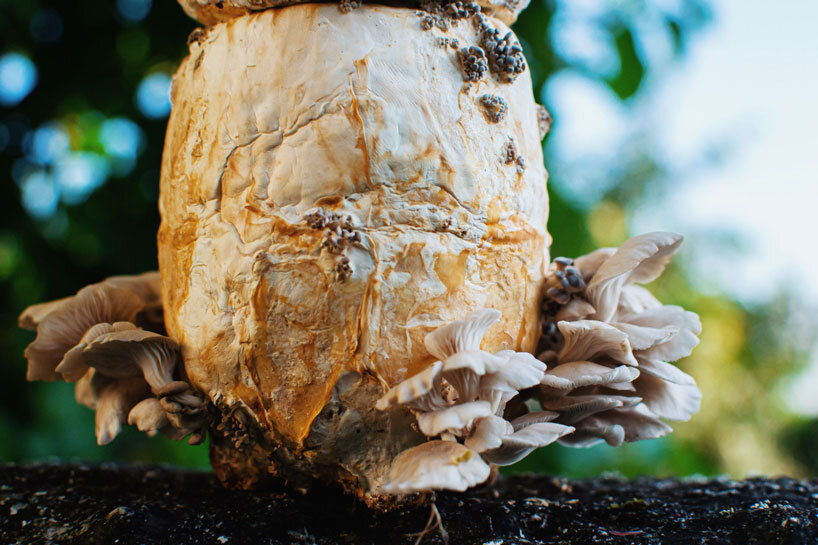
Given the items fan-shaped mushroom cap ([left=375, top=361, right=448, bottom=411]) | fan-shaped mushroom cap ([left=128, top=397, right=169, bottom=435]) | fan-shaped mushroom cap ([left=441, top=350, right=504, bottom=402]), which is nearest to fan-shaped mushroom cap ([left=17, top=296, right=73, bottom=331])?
fan-shaped mushroom cap ([left=128, top=397, right=169, bottom=435])

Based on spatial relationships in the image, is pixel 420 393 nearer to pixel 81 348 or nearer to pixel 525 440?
pixel 525 440

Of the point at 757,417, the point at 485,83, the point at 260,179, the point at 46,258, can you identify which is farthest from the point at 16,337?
the point at 757,417

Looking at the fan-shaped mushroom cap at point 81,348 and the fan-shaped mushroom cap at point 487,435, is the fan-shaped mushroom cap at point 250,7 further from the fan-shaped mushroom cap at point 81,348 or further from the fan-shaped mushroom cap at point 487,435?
the fan-shaped mushroom cap at point 487,435

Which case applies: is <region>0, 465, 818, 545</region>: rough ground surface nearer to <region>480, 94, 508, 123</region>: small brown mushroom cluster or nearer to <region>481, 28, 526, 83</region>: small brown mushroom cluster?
<region>480, 94, 508, 123</region>: small brown mushroom cluster

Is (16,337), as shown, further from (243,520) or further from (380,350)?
(380,350)

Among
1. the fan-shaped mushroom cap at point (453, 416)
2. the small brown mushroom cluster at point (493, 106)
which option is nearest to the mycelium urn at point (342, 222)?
the small brown mushroom cluster at point (493, 106)

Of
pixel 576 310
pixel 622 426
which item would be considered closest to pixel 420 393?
pixel 576 310
